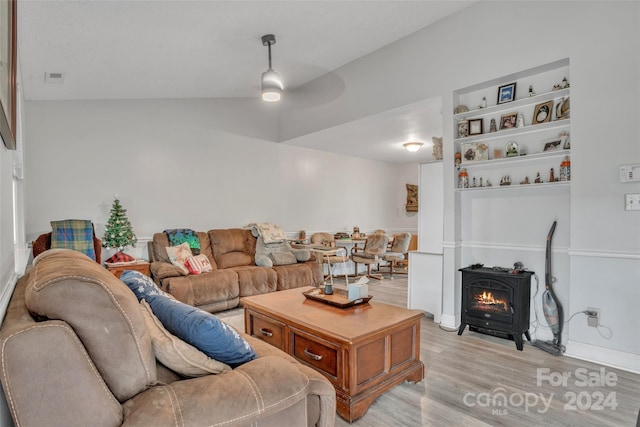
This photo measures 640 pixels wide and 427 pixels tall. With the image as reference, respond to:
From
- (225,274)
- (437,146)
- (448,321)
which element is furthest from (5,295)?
(437,146)

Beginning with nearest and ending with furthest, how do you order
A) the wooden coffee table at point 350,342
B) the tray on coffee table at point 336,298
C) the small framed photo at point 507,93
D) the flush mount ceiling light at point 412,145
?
the wooden coffee table at point 350,342 → the tray on coffee table at point 336,298 → the small framed photo at point 507,93 → the flush mount ceiling light at point 412,145

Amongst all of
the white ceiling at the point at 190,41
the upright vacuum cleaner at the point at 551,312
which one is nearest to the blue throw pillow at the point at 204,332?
the white ceiling at the point at 190,41

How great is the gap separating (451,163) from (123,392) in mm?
3403

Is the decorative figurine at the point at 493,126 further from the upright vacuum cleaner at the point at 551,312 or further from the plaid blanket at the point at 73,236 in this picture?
the plaid blanket at the point at 73,236

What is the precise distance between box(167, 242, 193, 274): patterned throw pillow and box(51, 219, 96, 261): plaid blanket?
2.66ft

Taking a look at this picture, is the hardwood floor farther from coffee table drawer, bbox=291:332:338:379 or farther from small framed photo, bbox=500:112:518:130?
small framed photo, bbox=500:112:518:130

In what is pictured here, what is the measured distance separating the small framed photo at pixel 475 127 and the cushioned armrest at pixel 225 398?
3093mm

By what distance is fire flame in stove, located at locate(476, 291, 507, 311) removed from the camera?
3.15 m

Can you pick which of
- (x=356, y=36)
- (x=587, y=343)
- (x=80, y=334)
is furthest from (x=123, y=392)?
(x=356, y=36)

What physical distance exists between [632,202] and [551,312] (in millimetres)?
1067

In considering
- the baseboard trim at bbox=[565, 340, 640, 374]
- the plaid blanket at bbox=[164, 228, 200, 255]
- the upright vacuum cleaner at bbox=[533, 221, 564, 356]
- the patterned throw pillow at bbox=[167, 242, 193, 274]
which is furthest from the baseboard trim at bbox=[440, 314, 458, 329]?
the plaid blanket at bbox=[164, 228, 200, 255]

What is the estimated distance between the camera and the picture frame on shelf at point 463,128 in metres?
3.62

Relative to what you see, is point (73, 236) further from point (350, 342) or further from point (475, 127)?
point (475, 127)

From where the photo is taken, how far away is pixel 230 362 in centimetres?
138
